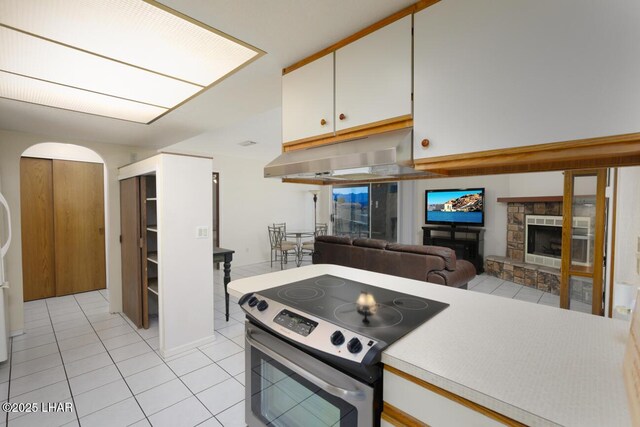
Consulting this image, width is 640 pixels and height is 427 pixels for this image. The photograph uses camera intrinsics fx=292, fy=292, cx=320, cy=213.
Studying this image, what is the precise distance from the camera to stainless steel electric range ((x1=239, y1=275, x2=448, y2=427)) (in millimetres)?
968

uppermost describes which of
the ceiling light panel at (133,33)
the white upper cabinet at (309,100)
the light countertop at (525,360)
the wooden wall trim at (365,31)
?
the wooden wall trim at (365,31)

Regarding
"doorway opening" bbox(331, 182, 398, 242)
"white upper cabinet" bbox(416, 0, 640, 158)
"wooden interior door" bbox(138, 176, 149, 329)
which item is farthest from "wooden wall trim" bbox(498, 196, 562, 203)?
"wooden interior door" bbox(138, 176, 149, 329)

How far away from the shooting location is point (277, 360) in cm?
127

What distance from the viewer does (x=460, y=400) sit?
791 millimetres

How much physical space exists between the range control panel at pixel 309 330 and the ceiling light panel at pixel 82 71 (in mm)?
1487

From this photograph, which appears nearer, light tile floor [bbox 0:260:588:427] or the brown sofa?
light tile floor [bbox 0:260:588:427]

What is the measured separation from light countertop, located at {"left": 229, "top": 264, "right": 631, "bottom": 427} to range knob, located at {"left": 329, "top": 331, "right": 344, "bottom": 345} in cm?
15

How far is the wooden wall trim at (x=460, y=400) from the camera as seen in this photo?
2.35ft

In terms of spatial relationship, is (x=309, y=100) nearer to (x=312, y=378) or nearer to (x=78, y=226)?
(x=312, y=378)

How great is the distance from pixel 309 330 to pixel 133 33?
1536 millimetres

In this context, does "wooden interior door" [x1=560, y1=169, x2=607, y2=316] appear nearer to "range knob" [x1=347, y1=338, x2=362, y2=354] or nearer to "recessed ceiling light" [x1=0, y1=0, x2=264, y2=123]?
"range knob" [x1=347, y1=338, x2=362, y2=354]

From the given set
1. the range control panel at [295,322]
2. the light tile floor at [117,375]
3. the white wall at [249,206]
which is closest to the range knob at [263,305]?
the range control panel at [295,322]

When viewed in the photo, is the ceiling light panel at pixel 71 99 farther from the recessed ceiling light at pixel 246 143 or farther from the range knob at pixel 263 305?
the recessed ceiling light at pixel 246 143

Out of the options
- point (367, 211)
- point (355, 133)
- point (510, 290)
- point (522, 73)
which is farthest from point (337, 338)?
point (367, 211)
